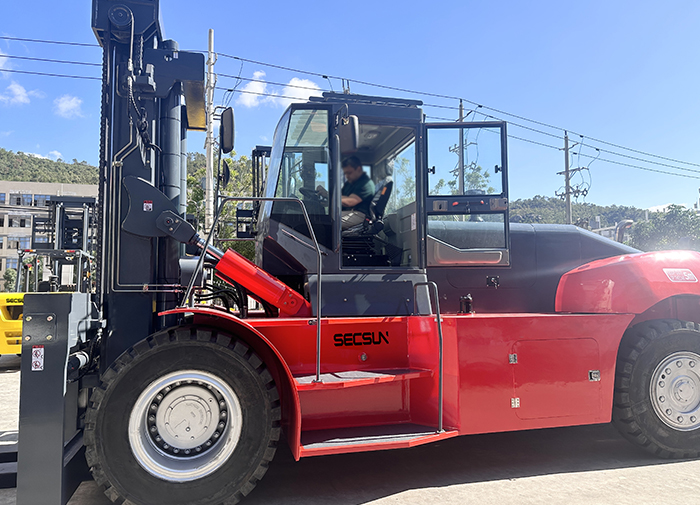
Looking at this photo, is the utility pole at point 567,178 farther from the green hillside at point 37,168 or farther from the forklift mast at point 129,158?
the green hillside at point 37,168

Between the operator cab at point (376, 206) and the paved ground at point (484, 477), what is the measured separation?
1.40 m

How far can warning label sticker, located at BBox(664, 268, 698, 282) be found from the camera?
484 centimetres

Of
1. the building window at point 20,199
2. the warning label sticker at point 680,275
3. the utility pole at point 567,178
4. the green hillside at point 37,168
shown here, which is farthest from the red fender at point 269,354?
the green hillside at point 37,168

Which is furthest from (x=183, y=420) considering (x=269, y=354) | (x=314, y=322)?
(x=314, y=322)

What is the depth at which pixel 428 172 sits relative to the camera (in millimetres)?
4652

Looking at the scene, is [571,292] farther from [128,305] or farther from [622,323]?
[128,305]

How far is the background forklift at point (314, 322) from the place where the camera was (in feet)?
11.4

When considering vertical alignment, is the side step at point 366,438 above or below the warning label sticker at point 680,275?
below

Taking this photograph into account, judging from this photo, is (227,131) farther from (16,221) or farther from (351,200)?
(16,221)

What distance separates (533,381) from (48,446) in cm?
368

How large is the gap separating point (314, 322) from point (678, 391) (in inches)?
139

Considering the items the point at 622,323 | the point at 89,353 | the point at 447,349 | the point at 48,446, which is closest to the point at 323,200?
the point at 447,349

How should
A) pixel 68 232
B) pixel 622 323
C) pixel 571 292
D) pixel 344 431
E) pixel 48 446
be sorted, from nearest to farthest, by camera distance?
pixel 48 446 < pixel 344 431 < pixel 622 323 < pixel 571 292 < pixel 68 232

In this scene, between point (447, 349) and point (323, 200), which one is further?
point (323, 200)
